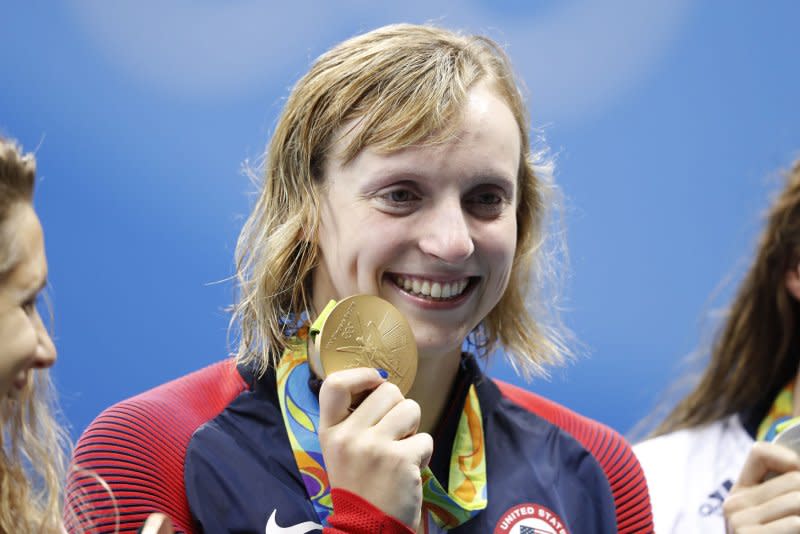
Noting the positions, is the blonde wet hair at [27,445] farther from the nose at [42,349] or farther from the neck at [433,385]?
the neck at [433,385]

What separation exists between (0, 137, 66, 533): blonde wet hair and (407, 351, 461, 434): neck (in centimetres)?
63

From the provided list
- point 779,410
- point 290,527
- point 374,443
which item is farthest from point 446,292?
point 779,410

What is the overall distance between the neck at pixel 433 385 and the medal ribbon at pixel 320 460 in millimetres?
56

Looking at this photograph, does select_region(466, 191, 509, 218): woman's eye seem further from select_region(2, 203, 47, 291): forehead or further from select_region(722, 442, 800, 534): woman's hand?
select_region(2, 203, 47, 291): forehead

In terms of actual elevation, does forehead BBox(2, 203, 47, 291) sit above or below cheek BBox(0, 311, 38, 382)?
above

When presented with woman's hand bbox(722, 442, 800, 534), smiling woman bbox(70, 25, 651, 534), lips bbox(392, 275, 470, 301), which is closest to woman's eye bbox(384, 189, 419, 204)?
smiling woman bbox(70, 25, 651, 534)

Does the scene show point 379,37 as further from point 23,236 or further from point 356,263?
point 23,236

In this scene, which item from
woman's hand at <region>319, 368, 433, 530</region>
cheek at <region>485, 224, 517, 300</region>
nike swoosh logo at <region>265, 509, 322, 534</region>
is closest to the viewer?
woman's hand at <region>319, 368, 433, 530</region>

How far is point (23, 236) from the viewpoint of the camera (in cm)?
127

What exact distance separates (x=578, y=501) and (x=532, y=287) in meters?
0.45

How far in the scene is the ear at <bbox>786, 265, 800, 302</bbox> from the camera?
107 inches

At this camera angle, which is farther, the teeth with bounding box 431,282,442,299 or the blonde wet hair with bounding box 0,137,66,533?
the teeth with bounding box 431,282,442,299

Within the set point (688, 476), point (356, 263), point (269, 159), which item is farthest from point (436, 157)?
point (688, 476)

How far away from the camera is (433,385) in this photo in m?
1.96
